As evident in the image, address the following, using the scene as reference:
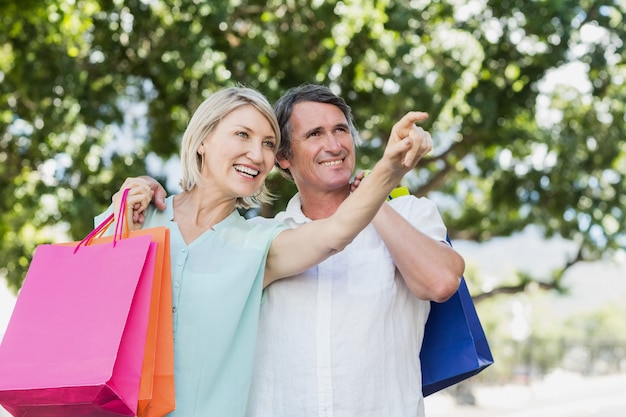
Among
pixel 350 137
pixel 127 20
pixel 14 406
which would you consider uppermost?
pixel 350 137

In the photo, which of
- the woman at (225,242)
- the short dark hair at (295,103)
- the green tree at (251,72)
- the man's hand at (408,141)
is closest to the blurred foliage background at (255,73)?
the green tree at (251,72)

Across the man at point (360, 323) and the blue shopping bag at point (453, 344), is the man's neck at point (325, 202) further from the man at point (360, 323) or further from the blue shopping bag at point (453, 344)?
the blue shopping bag at point (453, 344)

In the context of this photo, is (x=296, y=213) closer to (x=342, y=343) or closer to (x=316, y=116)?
(x=316, y=116)

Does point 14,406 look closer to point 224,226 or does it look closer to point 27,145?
point 224,226

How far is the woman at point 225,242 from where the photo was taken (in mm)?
2229

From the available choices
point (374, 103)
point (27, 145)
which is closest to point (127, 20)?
point (27, 145)

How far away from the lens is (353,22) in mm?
9133

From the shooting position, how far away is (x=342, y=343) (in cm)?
240

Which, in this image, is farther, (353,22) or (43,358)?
(353,22)

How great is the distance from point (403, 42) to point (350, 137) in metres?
6.54

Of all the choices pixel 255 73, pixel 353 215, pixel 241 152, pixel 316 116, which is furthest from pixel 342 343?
pixel 255 73

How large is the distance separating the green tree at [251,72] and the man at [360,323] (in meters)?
5.98

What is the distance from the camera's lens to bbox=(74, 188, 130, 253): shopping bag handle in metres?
2.25

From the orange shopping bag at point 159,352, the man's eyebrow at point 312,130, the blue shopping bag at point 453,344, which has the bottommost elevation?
the blue shopping bag at point 453,344
